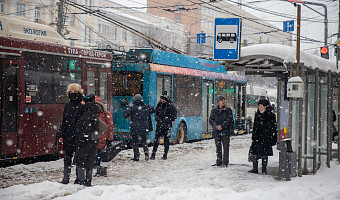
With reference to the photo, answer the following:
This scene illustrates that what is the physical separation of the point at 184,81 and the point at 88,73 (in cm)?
519

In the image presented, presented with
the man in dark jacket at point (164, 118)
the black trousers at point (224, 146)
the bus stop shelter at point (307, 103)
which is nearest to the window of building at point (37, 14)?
the man in dark jacket at point (164, 118)

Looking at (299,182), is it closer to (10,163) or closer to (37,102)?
(37,102)

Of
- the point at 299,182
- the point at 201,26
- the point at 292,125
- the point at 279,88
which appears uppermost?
the point at 201,26

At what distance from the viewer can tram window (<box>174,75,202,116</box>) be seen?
53.0 feet

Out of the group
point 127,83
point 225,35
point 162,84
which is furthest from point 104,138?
point 162,84

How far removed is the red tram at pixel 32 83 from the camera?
972 centimetres

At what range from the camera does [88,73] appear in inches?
484

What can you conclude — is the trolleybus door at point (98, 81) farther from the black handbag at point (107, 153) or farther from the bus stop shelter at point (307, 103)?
the bus stop shelter at point (307, 103)

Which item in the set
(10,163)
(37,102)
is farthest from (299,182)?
(10,163)

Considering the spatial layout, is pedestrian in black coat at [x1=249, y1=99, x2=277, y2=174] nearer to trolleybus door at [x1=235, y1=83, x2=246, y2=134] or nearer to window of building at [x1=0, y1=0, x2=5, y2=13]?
trolleybus door at [x1=235, y1=83, x2=246, y2=134]

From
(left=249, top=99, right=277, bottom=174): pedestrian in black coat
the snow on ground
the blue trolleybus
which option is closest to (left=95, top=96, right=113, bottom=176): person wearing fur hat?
the snow on ground

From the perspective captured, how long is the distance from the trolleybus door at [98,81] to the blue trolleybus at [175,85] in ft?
3.55

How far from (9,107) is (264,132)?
18.5ft

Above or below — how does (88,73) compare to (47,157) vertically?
above
